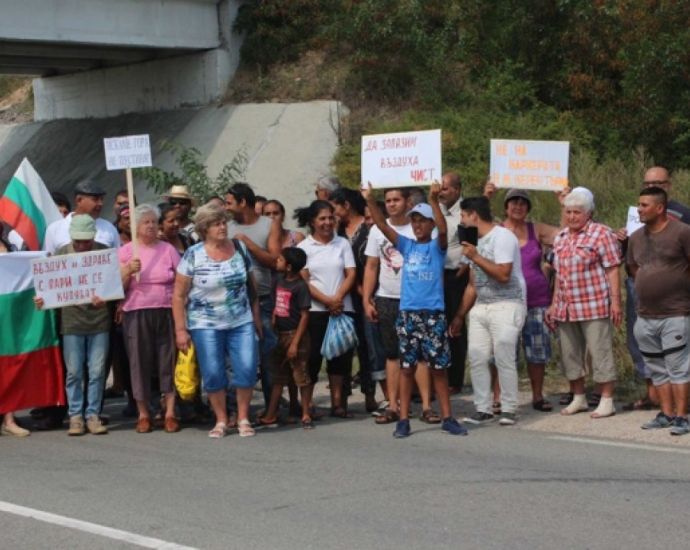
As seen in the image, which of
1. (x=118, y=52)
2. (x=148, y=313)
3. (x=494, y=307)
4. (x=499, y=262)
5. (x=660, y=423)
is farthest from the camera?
(x=118, y=52)

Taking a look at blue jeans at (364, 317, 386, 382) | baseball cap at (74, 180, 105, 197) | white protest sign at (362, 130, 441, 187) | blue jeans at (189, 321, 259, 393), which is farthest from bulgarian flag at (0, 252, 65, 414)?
white protest sign at (362, 130, 441, 187)

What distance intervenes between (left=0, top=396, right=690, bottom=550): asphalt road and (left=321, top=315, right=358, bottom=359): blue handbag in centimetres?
76

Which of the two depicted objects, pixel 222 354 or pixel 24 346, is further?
pixel 24 346

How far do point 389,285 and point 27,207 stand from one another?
11.0 feet

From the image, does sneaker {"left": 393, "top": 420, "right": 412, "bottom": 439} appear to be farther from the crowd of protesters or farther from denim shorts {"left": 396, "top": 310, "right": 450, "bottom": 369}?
denim shorts {"left": 396, "top": 310, "right": 450, "bottom": 369}

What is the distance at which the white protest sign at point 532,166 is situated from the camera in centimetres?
1154

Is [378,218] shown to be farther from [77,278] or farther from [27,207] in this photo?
[27,207]

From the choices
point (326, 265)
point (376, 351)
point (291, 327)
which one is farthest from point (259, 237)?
point (376, 351)

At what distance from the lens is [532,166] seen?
11.6 metres

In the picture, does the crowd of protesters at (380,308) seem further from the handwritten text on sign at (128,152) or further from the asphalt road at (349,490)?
the asphalt road at (349,490)

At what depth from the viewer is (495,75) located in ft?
76.9

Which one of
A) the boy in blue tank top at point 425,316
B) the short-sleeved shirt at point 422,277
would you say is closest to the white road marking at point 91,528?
the boy in blue tank top at point 425,316

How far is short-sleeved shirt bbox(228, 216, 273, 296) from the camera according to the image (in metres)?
11.5

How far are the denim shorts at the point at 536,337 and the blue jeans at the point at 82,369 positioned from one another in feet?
11.8
